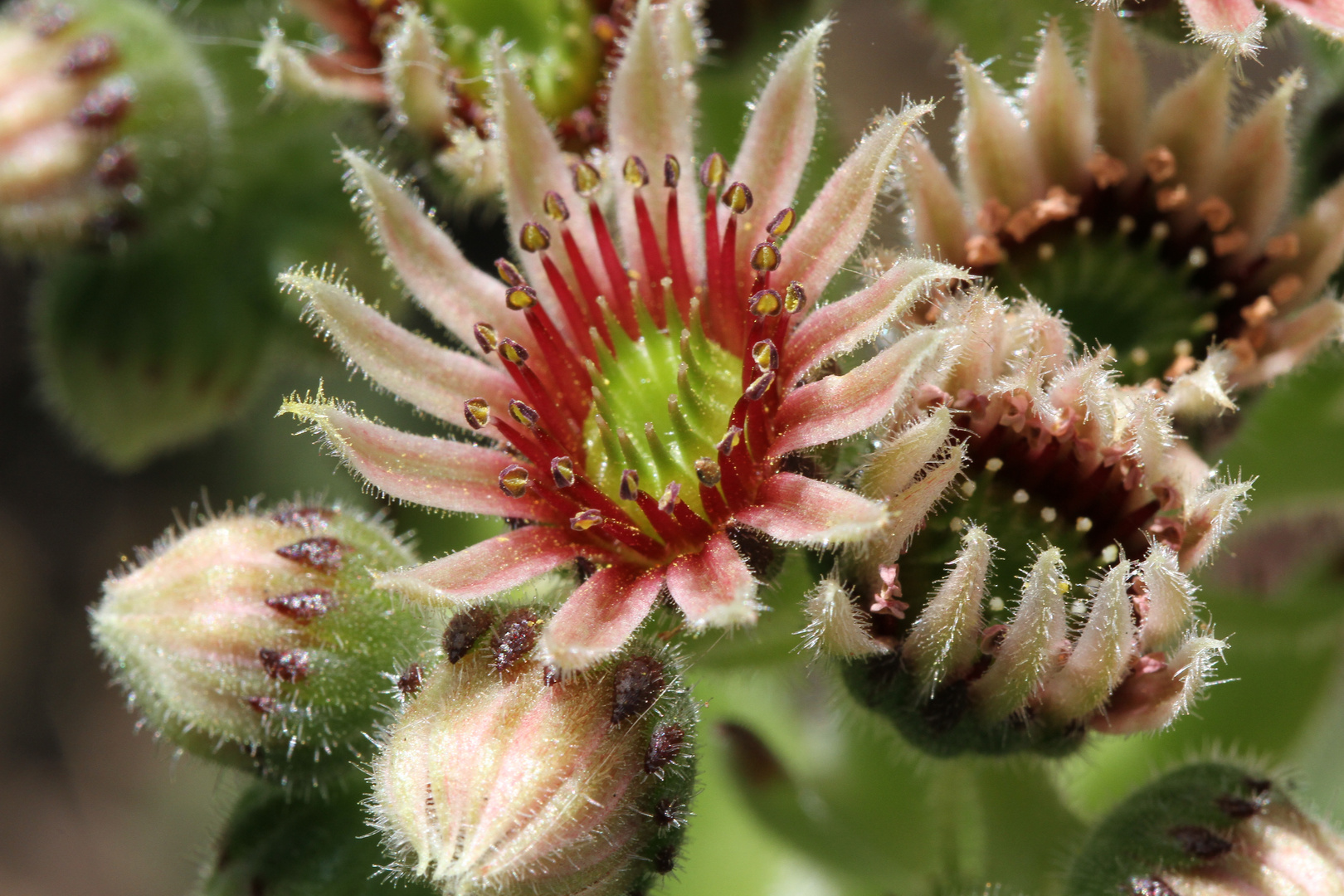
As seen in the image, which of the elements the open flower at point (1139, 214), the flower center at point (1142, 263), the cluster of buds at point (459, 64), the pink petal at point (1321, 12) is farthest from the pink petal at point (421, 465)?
the pink petal at point (1321, 12)

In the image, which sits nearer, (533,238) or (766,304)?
(766,304)

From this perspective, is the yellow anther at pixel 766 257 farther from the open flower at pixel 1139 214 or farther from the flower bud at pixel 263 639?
the flower bud at pixel 263 639

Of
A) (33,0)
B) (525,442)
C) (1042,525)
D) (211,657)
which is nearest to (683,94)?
(525,442)

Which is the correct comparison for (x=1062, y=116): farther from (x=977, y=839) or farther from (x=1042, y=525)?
(x=977, y=839)

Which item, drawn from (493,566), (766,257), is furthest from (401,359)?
(766,257)

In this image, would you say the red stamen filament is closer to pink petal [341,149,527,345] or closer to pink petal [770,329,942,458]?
pink petal [341,149,527,345]

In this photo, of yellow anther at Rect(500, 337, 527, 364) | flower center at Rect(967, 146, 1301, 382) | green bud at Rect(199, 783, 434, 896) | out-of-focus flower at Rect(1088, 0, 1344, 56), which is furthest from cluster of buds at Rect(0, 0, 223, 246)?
out-of-focus flower at Rect(1088, 0, 1344, 56)

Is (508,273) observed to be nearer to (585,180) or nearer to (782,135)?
(585,180)
